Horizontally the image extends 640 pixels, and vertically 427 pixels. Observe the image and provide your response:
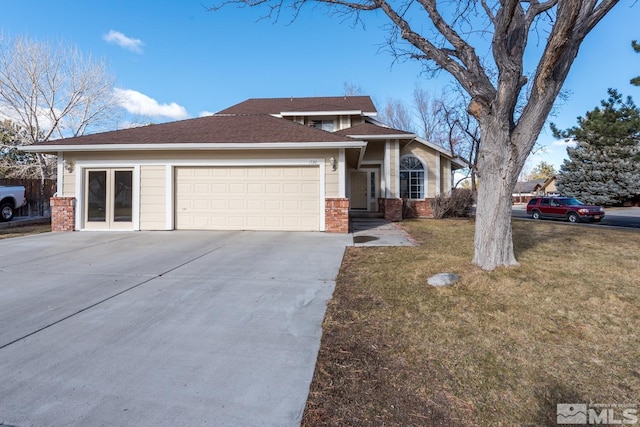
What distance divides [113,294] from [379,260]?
4439mm

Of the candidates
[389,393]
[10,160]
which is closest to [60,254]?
[389,393]

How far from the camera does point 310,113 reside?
18406 mm

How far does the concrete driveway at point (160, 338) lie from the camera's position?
2248mm

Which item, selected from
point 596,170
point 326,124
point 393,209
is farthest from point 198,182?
point 596,170

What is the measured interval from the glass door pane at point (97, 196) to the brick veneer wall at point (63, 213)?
0.44 metres

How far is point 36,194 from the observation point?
1591 centimetres

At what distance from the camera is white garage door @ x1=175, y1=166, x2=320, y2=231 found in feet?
33.5

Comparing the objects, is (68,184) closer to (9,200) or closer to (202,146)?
(202,146)

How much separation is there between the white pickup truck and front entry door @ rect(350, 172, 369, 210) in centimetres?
1528

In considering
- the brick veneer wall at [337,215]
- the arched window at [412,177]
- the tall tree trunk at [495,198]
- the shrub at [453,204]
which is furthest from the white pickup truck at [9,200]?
the shrub at [453,204]

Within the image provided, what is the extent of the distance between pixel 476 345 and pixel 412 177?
1381 cm

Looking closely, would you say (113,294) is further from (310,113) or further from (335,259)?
(310,113)

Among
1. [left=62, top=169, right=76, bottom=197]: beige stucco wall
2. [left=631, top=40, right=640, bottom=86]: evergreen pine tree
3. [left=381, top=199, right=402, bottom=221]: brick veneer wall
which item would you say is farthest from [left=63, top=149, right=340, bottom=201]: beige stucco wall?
[left=631, top=40, right=640, bottom=86]: evergreen pine tree

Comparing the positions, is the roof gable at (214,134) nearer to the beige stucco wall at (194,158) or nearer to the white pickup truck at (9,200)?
the beige stucco wall at (194,158)
